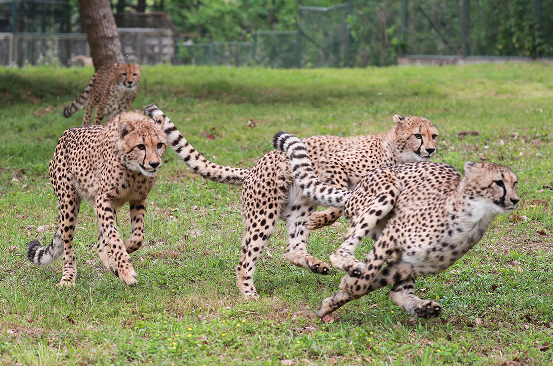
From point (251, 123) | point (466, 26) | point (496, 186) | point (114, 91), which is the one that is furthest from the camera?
point (466, 26)

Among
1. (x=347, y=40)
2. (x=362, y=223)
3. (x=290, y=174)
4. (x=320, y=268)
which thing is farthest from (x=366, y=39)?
(x=362, y=223)

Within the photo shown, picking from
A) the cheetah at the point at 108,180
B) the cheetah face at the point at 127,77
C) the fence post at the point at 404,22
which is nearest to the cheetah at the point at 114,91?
the cheetah face at the point at 127,77

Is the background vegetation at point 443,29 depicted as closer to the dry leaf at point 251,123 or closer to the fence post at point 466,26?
the fence post at point 466,26

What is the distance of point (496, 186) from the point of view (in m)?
4.16

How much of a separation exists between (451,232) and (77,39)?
20.9 meters

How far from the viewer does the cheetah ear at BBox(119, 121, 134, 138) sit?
530cm

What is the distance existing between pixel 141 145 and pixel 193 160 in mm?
710

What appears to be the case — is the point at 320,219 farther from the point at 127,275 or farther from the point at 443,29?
the point at 443,29

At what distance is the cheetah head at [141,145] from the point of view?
17.0ft

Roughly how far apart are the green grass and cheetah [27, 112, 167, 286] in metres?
0.26

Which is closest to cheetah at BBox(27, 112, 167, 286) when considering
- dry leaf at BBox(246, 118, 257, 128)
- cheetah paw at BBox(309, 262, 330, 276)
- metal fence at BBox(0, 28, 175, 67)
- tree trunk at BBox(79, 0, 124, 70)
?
cheetah paw at BBox(309, 262, 330, 276)

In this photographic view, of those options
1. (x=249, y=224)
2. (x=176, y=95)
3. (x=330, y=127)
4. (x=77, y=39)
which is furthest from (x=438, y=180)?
(x=77, y=39)

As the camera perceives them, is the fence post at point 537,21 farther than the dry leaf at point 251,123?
Yes

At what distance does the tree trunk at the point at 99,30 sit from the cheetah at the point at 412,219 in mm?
10156
